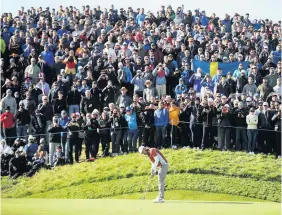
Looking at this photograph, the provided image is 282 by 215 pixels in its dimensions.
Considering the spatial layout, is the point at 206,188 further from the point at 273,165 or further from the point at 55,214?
the point at 55,214

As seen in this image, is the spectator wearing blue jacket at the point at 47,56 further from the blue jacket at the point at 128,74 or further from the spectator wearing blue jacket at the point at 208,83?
the spectator wearing blue jacket at the point at 208,83

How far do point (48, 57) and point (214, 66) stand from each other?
7193mm

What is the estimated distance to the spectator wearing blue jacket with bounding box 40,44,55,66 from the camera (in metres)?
32.0

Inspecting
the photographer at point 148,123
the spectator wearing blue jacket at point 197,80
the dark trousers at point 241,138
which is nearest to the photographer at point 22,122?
the photographer at point 148,123

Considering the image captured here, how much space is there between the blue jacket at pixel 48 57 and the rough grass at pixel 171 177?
5115mm

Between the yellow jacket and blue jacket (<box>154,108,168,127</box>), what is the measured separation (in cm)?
18

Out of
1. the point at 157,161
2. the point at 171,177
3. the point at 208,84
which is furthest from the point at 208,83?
the point at 157,161

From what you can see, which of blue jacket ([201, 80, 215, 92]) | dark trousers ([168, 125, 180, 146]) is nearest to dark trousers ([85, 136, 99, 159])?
dark trousers ([168, 125, 180, 146])

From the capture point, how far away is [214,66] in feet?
106

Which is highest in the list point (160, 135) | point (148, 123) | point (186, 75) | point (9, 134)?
point (186, 75)

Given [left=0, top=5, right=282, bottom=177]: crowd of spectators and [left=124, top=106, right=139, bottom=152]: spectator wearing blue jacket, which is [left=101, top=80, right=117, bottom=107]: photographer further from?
[left=124, top=106, right=139, bottom=152]: spectator wearing blue jacket

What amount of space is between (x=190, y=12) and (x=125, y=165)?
36.5ft

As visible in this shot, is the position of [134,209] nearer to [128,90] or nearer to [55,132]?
[55,132]

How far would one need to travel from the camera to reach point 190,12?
37.8 metres
